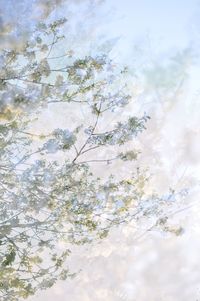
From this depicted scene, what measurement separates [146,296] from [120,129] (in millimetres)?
20074

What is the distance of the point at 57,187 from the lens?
6215 mm

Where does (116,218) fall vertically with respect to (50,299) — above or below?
below

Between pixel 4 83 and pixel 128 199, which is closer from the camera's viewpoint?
pixel 4 83

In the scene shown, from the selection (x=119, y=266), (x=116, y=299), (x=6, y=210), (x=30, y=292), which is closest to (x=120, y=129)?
(x=6, y=210)

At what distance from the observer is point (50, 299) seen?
21031 mm

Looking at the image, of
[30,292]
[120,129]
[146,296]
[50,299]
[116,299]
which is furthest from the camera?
[146,296]

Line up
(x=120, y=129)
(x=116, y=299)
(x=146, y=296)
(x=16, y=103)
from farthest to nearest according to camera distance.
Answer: (x=146, y=296)
(x=116, y=299)
(x=120, y=129)
(x=16, y=103)

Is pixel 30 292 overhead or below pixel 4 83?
below

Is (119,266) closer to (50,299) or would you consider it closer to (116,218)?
(50,299)

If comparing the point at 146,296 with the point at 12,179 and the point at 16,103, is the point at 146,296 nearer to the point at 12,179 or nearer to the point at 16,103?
the point at 12,179

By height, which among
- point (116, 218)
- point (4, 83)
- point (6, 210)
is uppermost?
point (4, 83)

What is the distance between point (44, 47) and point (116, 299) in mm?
18939

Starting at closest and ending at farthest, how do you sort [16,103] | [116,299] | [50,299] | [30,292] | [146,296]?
[16,103] < [30,292] < [50,299] < [116,299] < [146,296]

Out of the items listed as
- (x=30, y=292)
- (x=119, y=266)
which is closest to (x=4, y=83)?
(x=30, y=292)
